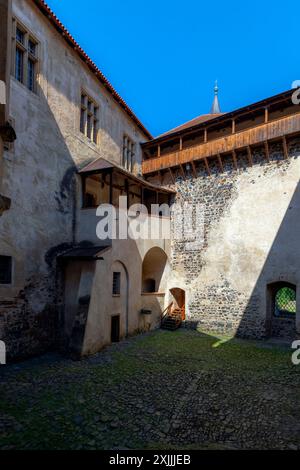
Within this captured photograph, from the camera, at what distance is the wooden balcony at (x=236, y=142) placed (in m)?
12.7

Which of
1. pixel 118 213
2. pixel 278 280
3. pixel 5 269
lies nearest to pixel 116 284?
pixel 118 213

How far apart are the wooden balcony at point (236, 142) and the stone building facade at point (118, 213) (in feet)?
0.25

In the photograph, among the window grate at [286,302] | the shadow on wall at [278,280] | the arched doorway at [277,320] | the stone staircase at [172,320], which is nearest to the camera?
the shadow on wall at [278,280]

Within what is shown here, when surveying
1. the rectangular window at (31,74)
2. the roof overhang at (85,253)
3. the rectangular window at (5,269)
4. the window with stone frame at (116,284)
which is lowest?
the window with stone frame at (116,284)

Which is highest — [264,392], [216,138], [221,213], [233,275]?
[216,138]

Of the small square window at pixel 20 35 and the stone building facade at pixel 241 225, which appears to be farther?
the stone building facade at pixel 241 225

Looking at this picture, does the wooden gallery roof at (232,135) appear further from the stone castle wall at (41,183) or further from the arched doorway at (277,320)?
the arched doorway at (277,320)

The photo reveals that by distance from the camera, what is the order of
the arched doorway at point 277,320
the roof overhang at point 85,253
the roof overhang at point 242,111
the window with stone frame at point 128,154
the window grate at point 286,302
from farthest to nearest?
the window grate at point 286,302 → the window with stone frame at point 128,154 → the arched doorway at point 277,320 → the roof overhang at point 242,111 → the roof overhang at point 85,253

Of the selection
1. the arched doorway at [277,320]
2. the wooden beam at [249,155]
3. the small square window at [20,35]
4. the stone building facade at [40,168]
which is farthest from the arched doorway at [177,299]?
the small square window at [20,35]

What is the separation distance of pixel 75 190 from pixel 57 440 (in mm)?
9785

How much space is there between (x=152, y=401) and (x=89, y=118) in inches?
501
